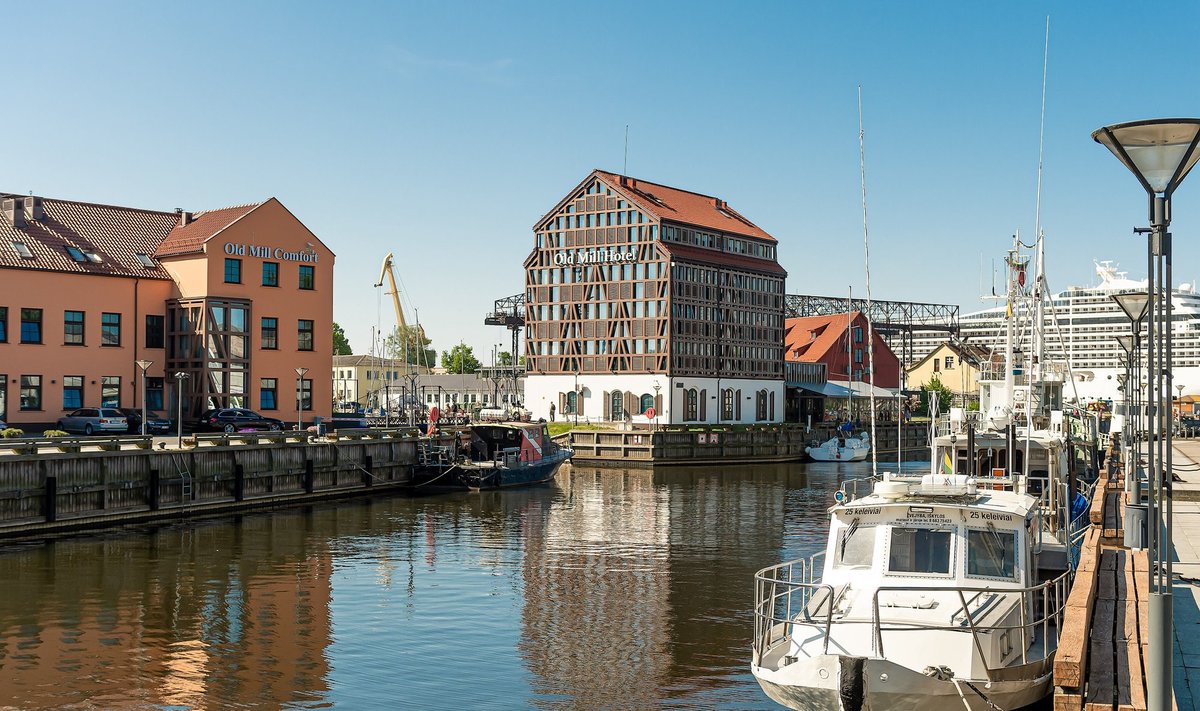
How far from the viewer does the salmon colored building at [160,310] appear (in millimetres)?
66125

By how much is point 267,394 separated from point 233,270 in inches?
318

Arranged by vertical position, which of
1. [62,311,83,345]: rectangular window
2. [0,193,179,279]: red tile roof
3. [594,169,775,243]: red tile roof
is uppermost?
[594,169,775,243]: red tile roof

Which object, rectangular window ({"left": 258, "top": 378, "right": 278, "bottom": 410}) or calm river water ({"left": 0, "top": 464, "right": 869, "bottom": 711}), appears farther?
rectangular window ({"left": 258, "top": 378, "right": 278, "bottom": 410})

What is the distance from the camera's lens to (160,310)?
239ft

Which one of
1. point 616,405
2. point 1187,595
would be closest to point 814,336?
point 616,405

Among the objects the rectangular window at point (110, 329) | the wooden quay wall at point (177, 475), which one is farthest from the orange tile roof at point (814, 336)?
the rectangular window at point (110, 329)

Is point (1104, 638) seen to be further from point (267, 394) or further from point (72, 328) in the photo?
point (267, 394)

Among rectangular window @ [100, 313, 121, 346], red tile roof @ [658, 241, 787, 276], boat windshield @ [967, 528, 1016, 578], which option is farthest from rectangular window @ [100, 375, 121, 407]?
boat windshield @ [967, 528, 1016, 578]

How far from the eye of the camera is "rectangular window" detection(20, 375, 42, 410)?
65.1 metres

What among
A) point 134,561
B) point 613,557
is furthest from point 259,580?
point 613,557

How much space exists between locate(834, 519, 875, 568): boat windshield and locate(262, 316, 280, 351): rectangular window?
198 feet

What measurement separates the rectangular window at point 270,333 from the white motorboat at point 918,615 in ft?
196

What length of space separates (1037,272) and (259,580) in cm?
2756

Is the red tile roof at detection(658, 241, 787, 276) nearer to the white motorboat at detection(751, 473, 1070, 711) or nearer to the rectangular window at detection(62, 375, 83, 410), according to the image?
the rectangular window at detection(62, 375, 83, 410)
